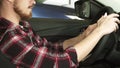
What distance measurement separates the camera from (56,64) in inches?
66.6

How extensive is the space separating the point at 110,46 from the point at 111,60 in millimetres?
109

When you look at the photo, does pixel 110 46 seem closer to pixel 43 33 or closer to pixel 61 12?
pixel 43 33

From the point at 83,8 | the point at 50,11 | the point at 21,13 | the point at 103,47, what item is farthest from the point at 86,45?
the point at 50,11

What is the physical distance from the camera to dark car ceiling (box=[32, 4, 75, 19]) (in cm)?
313

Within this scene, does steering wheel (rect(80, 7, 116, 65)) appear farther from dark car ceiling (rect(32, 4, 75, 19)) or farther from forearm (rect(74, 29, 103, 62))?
dark car ceiling (rect(32, 4, 75, 19))

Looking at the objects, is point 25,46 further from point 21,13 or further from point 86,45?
point 86,45

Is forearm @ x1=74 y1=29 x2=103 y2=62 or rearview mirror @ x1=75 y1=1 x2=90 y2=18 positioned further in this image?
rearview mirror @ x1=75 y1=1 x2=90 y2=18

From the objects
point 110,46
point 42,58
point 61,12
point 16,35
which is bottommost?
point 61,12

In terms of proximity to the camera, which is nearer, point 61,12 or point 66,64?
point 66,64

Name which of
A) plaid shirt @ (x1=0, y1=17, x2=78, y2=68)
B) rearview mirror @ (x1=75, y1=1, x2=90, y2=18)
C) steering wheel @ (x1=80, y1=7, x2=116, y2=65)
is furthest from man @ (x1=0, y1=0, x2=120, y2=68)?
rearview mirror @ (x1=75, y1=1, x2=90, y2=18)

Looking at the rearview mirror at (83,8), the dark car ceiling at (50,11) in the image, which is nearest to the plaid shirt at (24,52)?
the rearview mirror at (83,8)

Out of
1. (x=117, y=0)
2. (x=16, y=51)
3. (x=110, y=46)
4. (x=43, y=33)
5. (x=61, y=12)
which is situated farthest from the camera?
(x=61, y=12)

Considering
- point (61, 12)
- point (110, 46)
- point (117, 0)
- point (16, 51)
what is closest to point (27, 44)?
point (16, 51)

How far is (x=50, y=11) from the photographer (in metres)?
3.15
